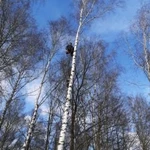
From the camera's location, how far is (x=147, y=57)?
12.0m

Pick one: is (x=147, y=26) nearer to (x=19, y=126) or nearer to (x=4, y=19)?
(x=4, y=19)

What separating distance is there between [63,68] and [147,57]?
4.04 metres

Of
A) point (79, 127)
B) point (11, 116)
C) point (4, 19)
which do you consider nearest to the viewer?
point (4, 19)

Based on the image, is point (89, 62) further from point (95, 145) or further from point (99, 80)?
point (95, 145)

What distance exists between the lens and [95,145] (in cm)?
1298

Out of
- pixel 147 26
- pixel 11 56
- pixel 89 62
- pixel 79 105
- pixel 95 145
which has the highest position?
pixel 147 26

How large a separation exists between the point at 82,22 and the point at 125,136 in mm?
12449

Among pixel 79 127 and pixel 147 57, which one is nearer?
pixel 147 57

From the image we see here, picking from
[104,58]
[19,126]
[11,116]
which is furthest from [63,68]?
[19,126]

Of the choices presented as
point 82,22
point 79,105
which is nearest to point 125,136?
point 79,105

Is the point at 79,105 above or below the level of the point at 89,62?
below

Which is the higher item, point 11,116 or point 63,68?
point 11,116

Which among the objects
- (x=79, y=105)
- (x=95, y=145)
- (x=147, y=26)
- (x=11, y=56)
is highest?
(x=147, y=26)

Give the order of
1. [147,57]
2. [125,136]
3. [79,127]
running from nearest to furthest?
1. [147,57]
2. [79,127]
3. [125,136]
